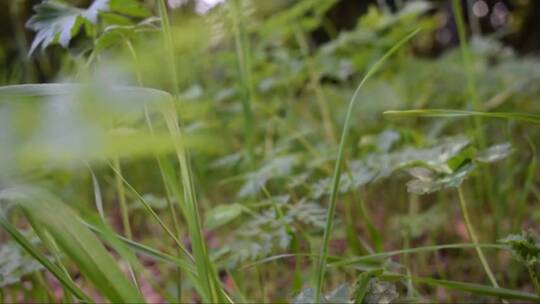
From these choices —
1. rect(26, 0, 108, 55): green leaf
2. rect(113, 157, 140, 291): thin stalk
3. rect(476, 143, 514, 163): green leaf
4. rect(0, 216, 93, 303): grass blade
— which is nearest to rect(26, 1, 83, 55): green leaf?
rect(26, 0, 108, 55): green leaf

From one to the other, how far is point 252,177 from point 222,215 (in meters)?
0.11

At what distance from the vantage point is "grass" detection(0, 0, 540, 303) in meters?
0.36

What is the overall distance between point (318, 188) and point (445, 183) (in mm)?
197

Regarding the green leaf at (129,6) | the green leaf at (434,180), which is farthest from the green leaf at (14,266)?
the green leaf at (434,180)

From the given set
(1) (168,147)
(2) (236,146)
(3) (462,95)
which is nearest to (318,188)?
(1) (168,147)

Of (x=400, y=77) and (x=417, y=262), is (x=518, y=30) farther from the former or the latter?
(x=417, y=262)

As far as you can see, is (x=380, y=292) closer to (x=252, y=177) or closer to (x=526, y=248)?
(x=526, y=248)

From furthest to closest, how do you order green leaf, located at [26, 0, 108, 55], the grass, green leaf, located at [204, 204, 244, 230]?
green leaf, located at [204, 204, 244, 230], green leaf, located at [26, 0, 108, 55], the grass

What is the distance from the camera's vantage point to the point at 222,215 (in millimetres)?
717

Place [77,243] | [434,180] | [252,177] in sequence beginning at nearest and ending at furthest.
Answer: [77,243], [434,180], [252,177]

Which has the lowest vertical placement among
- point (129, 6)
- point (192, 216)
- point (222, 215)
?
point (222, 215)

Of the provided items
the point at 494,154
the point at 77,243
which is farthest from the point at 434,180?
the point at 77,243

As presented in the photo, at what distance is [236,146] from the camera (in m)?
1.49

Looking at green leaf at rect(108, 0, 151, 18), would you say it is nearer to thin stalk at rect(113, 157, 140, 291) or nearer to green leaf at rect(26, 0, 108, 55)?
green leaf at rect(26, 0, 108, 55)
